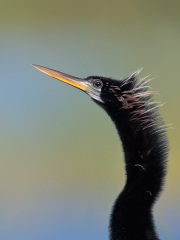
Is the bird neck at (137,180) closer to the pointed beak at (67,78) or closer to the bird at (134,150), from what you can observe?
the bird at (134,150)

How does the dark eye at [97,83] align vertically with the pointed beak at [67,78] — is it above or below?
below

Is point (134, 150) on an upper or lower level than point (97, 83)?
lower

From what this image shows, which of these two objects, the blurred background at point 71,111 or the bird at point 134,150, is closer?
the bird at point 134,150

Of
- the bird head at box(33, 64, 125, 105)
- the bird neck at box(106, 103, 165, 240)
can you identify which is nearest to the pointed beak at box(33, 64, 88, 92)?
the bird head at box(33, 64, 125, 105)

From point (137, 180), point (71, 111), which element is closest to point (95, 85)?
point (71, 111)

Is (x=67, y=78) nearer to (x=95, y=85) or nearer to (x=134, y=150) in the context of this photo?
(x=95, y=85)

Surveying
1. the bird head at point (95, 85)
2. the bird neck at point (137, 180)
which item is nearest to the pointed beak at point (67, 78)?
the bird head at point (95, 85)

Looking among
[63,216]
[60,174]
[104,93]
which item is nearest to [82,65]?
[104,93]

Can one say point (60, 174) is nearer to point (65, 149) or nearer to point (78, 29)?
point (65, 149)
